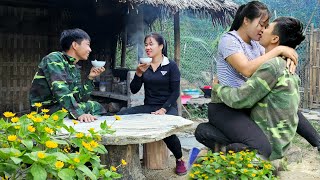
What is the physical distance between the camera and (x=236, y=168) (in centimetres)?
232

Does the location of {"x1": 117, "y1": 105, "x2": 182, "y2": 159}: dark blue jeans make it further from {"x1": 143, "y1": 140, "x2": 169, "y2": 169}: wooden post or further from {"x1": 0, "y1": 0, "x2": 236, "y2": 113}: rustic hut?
{"x1": 0, "y1": 0, "x2": 236, "y2": 113}: rustic hut

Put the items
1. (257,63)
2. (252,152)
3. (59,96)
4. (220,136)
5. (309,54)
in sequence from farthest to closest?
(309,54) < (59,96) < (220,136) < (257,63) < (252,152)

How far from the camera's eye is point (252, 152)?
2.34 metres

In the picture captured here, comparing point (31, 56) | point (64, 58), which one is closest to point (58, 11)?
point (31, 56)

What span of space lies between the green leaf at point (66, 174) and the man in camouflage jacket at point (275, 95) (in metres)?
1.36

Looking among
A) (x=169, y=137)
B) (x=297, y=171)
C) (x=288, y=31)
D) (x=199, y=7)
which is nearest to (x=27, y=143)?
(x=288, y=31)

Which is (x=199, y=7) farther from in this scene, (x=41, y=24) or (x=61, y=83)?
(x=61, y=83)

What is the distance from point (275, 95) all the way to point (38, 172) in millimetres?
1628

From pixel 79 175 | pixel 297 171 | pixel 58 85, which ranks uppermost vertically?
pixel 58 85

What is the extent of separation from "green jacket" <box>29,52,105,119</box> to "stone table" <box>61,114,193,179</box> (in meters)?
0.19

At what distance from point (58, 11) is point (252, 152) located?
6500 millimetres

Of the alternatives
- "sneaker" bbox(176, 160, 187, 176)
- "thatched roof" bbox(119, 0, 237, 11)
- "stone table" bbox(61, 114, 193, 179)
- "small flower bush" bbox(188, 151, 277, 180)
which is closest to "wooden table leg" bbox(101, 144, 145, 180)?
"stone table" bbox(61, 114, 193, 179)

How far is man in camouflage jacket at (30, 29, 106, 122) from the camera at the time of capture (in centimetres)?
320

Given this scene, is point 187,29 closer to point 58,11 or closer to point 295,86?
point 58,11
